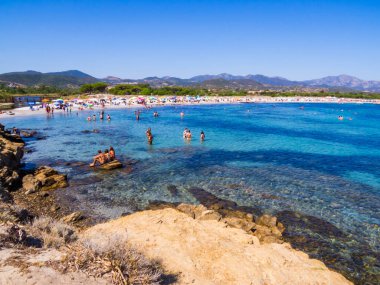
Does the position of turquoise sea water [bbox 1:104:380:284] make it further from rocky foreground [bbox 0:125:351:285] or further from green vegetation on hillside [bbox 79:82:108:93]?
green vegetation on hillside [bbox 79:82:108:93]

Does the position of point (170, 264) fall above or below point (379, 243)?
above

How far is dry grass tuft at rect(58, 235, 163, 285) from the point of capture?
17.2 feet

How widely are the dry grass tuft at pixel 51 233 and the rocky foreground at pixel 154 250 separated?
0.02 m

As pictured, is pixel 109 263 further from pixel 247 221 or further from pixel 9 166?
pixel 9 166

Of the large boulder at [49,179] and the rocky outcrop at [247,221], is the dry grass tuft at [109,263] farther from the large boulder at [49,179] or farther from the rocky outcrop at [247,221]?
the large boulder at [49,179]

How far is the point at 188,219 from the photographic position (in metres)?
11.1

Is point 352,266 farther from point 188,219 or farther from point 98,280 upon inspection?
point 98,280

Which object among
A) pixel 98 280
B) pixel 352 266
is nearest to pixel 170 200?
pixel 352 266

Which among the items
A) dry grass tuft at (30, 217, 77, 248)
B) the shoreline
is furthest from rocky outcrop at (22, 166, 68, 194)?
the shoreline

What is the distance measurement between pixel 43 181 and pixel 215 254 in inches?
479

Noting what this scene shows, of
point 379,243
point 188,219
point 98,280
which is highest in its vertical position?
point 98,280

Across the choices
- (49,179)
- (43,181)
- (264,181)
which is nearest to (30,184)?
(43,181)

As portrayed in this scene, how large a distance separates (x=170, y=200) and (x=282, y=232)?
573 cm

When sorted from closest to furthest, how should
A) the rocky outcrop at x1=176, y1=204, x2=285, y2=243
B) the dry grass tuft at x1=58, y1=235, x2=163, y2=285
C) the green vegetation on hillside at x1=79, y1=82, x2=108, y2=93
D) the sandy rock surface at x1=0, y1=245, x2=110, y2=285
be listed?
the sandy rock surface at x1=0, y1=245, x2=110, y2=285, the dry grass tuft at x1=58, y1=235, x2=163, y2=285, the rocky outcrop at x1=176, y1=204, x2=285, y2=243, the green vegetation on hillside at x1=79, y1=82, x2=108, y2=93
